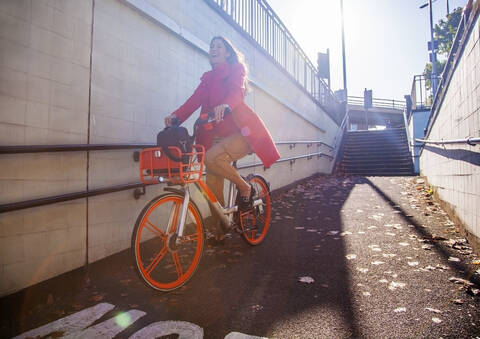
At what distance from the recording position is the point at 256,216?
3.91 m

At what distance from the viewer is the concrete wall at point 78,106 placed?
2.24m

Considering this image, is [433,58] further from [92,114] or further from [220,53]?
[92,114]

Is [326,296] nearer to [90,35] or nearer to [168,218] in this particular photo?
[168,218]

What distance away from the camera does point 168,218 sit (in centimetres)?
260

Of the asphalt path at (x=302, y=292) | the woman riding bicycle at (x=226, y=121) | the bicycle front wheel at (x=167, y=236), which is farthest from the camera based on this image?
the woman riding bicycle at (x=226, y=121)

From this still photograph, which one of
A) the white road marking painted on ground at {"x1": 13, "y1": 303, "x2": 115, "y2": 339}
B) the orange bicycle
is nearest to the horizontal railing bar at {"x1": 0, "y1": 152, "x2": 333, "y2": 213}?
the orange bicycle

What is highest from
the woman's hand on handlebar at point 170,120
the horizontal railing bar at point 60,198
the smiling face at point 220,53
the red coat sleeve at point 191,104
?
the smiling face at point 220,53

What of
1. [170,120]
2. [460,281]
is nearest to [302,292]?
[460,281]

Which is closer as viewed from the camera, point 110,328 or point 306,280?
point 110,328

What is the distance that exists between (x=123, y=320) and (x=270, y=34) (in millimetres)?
8237

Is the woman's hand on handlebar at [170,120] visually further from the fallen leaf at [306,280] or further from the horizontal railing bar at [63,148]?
the fallen leaf at [306,280]

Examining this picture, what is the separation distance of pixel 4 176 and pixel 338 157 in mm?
15374

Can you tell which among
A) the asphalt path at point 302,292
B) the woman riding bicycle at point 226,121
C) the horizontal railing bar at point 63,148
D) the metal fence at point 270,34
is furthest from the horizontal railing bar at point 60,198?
the metal fence at point 270,34

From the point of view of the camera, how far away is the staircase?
13344 mm
